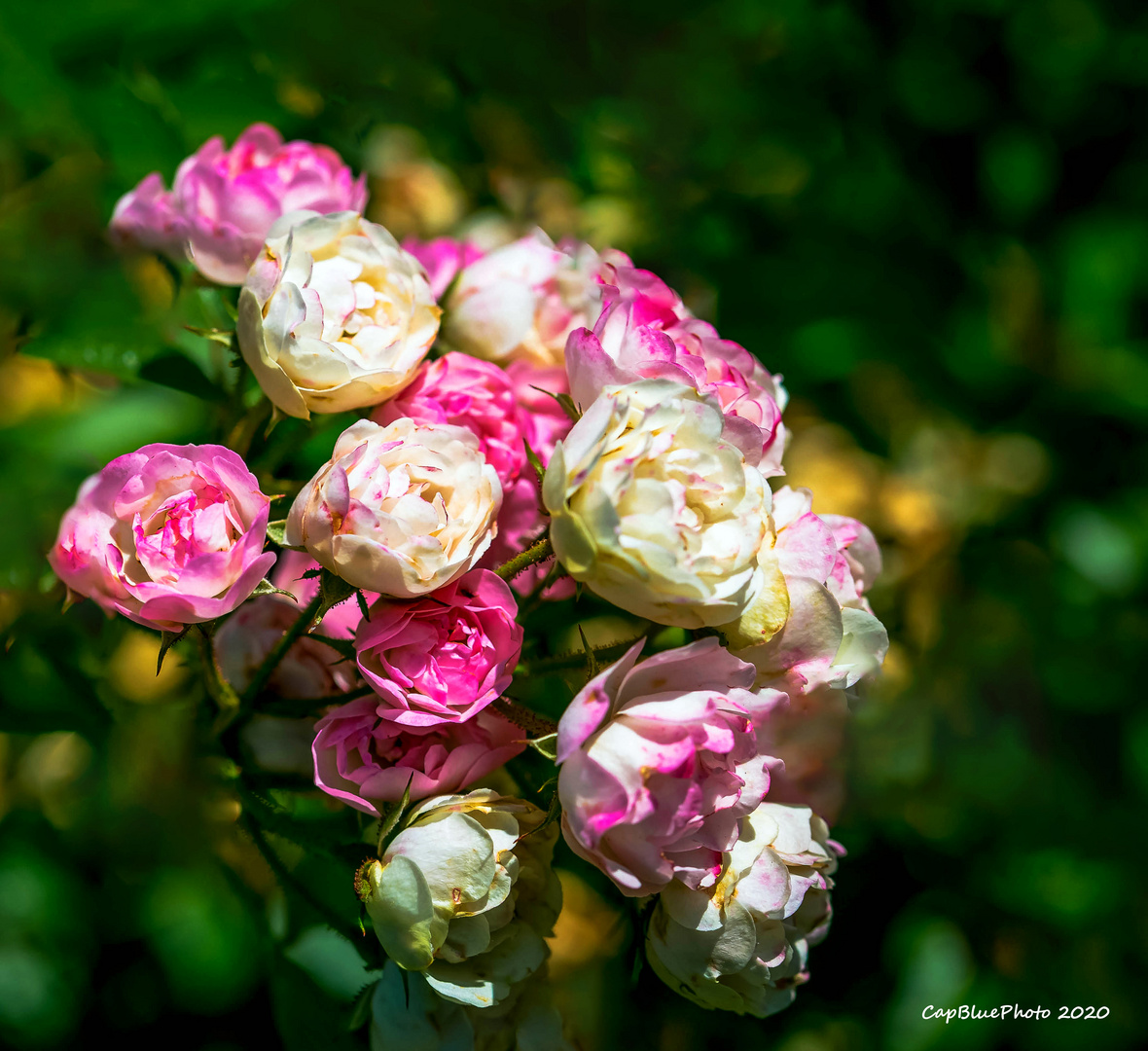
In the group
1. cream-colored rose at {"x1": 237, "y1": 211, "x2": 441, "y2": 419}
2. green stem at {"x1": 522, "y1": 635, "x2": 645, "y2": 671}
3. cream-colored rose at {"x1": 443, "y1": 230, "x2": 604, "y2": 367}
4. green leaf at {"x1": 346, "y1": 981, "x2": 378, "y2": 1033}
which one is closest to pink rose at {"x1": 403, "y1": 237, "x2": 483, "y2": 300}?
cream-colored rose at {"x1": 443, "y1": 230, "x2": 604, "y2": 367}

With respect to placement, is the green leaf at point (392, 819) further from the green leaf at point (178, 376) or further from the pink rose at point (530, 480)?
the green leaf at point (178, 376)

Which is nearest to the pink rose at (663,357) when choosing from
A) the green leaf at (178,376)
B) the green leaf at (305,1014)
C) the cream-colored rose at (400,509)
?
the cream-colored rose at (400,509)

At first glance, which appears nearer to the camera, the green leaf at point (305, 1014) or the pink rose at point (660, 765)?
the pink rose at point (660, 765)

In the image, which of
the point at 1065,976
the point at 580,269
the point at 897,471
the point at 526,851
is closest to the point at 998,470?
the point at 897,471

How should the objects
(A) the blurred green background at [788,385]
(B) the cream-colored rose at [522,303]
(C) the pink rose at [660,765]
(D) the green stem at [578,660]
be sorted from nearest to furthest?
(C) the pink rose at [660,765]
(D) the green stem at [578,660]
(B) the cream-colored rose at [522,303]
(A) the blurred green background at [788,385]

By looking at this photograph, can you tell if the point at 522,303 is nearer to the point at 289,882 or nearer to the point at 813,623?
the point at 813,623

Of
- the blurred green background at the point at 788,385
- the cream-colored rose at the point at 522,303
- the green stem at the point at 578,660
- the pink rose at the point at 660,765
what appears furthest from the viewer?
the blurred green background at the point at 788,385

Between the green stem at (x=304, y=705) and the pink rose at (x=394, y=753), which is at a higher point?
the pink rose at (x=394, y=753)

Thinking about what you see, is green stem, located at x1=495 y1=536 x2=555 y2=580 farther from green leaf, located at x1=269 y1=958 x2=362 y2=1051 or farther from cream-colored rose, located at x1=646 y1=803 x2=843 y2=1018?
green leaf, located at x1=269 y1=958 x2=362 y2=1051
